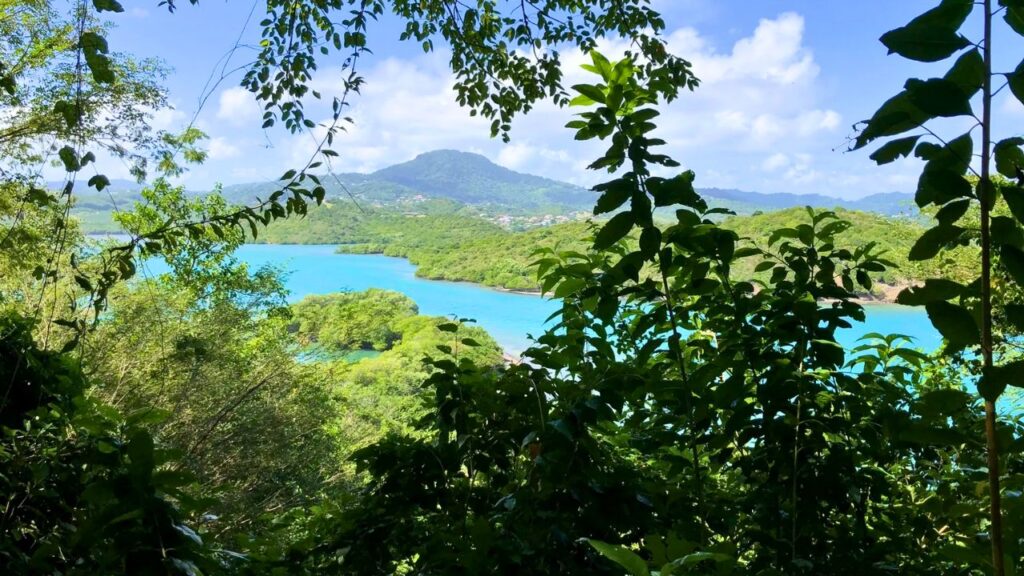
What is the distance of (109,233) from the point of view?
10836 mm

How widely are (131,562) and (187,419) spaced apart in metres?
9.57

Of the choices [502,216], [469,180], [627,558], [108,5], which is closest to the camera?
[627,558]

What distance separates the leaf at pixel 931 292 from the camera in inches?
18.6

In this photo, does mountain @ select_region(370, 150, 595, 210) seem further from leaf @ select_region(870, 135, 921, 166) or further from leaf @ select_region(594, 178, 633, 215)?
leaf @ select_region(870, 135, 921, 166)

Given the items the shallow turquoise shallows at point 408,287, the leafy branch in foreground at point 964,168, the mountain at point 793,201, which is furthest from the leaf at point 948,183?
the shallow turquoise shallows at point 408,287

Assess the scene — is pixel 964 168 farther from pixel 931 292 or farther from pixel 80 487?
pixel 80 487

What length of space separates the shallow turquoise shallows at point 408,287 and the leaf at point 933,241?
13.6 meters

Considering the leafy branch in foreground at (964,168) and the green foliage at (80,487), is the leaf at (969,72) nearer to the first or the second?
the leafy branch in foreground at (964,168)

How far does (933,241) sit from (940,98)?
135 mm

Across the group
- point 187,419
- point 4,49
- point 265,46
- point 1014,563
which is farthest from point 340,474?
point 1014,563

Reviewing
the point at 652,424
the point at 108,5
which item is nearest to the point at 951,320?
the point at 652,424

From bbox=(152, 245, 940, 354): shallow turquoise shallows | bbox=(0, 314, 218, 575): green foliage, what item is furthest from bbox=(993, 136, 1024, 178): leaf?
bbox=(152, 245, 940, 354): shallow turquoise shallows

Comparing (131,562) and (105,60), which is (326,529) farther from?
(105,60)

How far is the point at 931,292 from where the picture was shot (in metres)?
0.49
